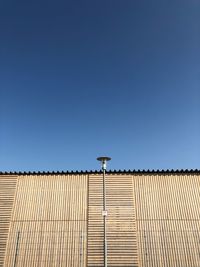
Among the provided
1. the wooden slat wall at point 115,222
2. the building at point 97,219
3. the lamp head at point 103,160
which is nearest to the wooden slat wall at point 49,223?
the building at point 97,219

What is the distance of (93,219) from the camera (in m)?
18.4

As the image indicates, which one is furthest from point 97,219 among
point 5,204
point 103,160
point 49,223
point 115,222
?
point 5,204

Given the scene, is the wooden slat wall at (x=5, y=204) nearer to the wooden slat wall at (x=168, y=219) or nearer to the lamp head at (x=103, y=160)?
the lamp head at (x=103, y=160)

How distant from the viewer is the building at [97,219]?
17297 millimetres

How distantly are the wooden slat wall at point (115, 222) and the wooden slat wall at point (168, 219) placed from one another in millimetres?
535

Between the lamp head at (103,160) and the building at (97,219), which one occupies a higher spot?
the lamp head at (103,160)

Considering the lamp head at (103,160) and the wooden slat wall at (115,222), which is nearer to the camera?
the lamp head at (103,160)

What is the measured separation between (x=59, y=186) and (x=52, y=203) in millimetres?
1286

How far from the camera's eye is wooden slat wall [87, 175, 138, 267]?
56.6 feet

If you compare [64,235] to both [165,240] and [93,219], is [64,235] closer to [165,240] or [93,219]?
[93,219]

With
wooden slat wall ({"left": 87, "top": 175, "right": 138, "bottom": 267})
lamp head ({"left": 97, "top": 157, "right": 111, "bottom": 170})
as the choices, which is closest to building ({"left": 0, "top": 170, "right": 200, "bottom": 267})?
wooden slat wall ({"left": 87, "top": 175, "right": 138, "bottom": 267})

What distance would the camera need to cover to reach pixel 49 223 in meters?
18.4

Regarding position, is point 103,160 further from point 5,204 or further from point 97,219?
point 5,204

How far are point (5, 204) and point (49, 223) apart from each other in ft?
11.4
